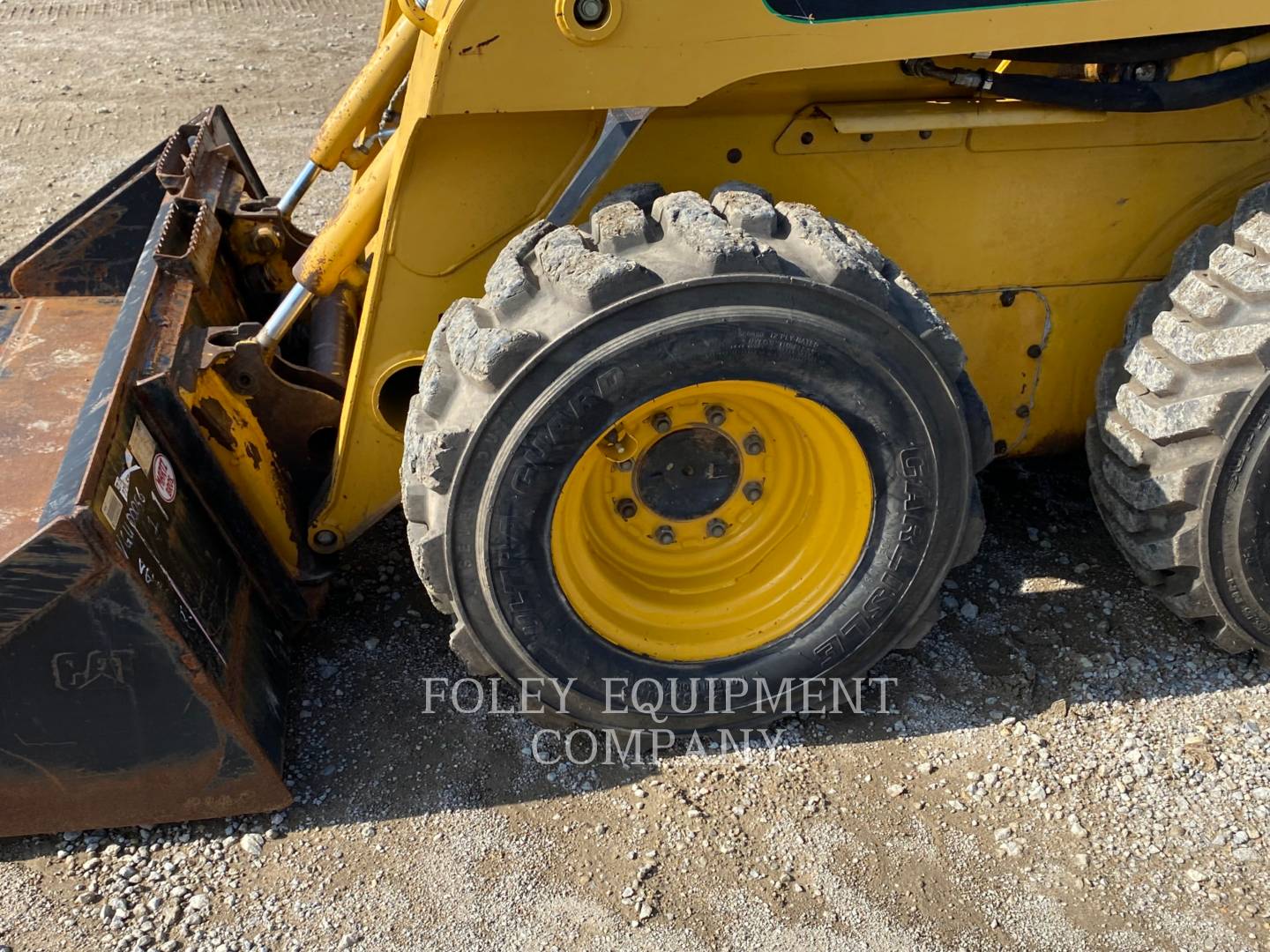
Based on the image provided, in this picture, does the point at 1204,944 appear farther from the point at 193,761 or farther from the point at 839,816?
the point at 193,761

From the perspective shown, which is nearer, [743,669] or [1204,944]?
[1204,944]

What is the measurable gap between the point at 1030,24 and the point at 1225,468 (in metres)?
1.21

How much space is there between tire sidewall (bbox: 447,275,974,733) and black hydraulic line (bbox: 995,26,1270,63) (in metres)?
0.81

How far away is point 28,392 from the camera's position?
2.82m

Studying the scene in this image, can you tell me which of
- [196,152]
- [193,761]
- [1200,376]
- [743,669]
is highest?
[196,152]

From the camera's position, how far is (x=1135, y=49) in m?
2.47

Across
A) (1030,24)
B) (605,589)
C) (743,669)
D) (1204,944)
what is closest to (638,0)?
(1030,24)

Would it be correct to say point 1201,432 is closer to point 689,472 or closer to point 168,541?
point 689,472

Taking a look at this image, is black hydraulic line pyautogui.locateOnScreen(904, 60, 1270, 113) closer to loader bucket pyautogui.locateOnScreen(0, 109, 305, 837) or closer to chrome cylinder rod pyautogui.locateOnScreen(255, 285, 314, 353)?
chrome cylinder rod pyautogui.locateOnScreen(255, 285, 314, 353)

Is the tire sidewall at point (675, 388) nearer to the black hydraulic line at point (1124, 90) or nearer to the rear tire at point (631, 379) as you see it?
the rear tire at point (631, 379)

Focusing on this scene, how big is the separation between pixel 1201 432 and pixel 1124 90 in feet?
2.88

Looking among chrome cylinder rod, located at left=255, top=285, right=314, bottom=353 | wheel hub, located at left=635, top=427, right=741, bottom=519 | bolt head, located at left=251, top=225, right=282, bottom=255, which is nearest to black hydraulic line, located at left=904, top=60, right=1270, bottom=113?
wheel hub, located at left=635, top=427, right=741, bottom=519

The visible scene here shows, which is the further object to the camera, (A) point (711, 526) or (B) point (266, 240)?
(B) point (266, 240)

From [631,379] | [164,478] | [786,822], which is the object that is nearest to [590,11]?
[631,379]
